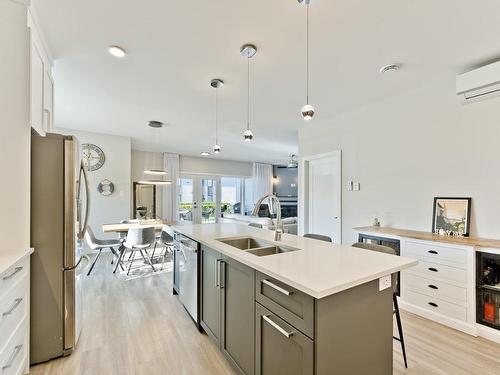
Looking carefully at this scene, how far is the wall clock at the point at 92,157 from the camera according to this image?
5.16 meters

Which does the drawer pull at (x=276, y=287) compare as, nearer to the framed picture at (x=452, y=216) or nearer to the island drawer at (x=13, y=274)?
the island drawer at (x=13, y=274)

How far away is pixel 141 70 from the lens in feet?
8.53

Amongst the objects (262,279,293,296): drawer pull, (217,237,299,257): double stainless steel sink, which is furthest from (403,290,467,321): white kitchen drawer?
(262,279,293,296): drawer pull

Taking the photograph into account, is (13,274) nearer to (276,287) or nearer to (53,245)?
(53,245)

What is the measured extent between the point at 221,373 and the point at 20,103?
7.91ft

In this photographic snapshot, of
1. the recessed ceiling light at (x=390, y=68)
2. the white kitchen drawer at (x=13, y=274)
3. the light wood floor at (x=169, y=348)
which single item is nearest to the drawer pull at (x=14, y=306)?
the white kitchen drawer at (x=13, y=274)

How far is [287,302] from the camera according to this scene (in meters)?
1.27

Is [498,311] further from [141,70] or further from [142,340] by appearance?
[141,70]

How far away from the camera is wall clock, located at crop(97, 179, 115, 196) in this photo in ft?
17.4

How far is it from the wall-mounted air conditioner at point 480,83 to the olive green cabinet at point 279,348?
279 cm

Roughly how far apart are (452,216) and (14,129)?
403cm

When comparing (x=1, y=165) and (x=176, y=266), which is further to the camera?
(x=176, y=266)

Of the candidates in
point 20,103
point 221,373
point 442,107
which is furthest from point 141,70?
point 442,107

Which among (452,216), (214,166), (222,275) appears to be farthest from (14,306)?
(214,166)
